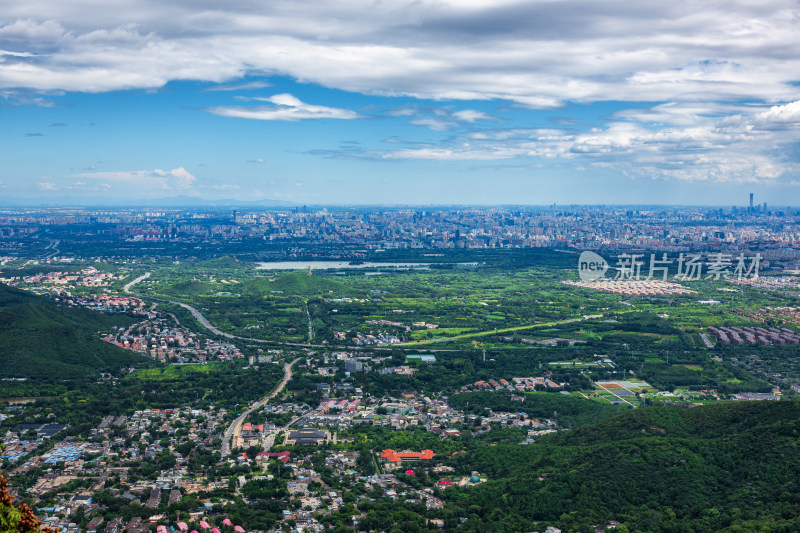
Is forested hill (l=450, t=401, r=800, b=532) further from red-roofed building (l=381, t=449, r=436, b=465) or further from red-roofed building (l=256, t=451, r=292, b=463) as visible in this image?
red-roofed building (l=256, t=451, r=292, b=463)

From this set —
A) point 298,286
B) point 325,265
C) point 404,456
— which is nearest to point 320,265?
point 325,265

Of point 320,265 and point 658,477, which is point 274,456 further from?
point 320,265

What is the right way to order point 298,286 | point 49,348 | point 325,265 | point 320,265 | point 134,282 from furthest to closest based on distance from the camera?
1. point 320,265
2. point 325,265
3. point 134,282
4. point 298,286
5. point 49,348

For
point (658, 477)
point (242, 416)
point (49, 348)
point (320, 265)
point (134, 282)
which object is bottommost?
point (242, 416)

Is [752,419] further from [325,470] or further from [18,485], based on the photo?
[18,485]

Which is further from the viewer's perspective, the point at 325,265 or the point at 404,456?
the point at 325,265

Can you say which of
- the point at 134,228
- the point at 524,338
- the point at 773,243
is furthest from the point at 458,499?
the point at 134,228
